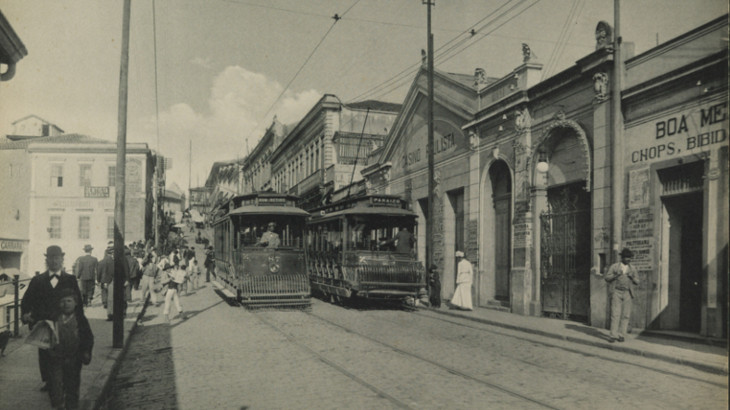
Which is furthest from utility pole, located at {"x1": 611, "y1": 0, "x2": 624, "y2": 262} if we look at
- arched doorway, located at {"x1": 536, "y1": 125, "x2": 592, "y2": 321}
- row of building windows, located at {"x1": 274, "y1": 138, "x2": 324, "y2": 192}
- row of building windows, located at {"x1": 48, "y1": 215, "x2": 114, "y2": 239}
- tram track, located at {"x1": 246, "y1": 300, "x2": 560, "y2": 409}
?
row of building windows, located at {"x1": 48, "y1": 215, "x2": 114, "y2": 239}

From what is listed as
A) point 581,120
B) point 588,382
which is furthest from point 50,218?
point 588,382

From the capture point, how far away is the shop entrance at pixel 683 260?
11.2 m

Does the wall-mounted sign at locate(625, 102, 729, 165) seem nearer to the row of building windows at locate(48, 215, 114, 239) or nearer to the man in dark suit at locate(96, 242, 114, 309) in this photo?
the man in dark suit at locate(96, 242, 114, 309)

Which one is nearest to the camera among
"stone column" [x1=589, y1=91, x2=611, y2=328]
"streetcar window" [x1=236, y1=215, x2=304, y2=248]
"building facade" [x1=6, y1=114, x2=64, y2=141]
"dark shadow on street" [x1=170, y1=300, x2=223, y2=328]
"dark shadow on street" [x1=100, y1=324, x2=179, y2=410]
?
"dark shadow on street" [x1=100, y1=324, x2=179, y2=410]

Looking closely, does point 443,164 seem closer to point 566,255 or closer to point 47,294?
point 566,255

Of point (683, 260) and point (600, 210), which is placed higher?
point (600, 210)

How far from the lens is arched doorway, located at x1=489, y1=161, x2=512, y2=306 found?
711 inches

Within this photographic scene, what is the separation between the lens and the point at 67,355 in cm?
574

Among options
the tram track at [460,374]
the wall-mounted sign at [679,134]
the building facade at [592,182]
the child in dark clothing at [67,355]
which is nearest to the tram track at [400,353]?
the tram track at [460,374]

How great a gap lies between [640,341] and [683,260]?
75.5 inches

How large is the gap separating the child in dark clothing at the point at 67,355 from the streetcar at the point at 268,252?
31.8 feet

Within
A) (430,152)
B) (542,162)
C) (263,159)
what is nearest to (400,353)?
(542,162)

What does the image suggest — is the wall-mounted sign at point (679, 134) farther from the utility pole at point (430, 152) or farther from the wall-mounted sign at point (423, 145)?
the wall-mounted sign at point (423, 145)

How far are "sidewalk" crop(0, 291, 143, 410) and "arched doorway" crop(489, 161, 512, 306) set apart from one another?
11.2 metres
